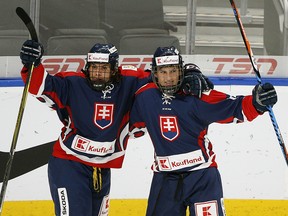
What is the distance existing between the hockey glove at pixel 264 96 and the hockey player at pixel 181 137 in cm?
10

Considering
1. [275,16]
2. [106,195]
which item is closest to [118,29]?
[275,16]

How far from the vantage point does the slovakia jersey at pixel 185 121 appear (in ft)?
13.6

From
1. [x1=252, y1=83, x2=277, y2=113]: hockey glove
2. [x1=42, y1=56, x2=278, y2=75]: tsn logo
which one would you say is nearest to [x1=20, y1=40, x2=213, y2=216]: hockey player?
[x1=252, y1=83, x2=277, y2=113]: hockey glove

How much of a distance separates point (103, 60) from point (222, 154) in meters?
1.22

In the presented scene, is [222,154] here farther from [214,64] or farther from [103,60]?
[103,60]

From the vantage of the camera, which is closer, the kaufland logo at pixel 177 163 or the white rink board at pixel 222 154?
the kaufland logo at pixel 177 163

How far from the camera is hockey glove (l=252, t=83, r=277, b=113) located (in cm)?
397

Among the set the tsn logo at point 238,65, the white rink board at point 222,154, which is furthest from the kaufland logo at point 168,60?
the tsn logo at point 238,65

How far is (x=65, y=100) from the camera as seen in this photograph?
14.2 feet

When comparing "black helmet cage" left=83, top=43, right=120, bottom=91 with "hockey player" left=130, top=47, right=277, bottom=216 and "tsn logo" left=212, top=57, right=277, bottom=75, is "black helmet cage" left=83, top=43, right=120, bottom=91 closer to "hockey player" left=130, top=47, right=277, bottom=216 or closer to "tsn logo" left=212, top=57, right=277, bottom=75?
"hockey player" left=130, top=47, right=277, bottom=216

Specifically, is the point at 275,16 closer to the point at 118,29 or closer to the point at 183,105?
the point at 118,29

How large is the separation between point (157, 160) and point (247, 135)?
110 centimetres

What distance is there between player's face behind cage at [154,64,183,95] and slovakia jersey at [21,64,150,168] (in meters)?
0.24

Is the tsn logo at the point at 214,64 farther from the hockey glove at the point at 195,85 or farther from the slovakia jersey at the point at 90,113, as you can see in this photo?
the hockey glove at the point at 195,85
